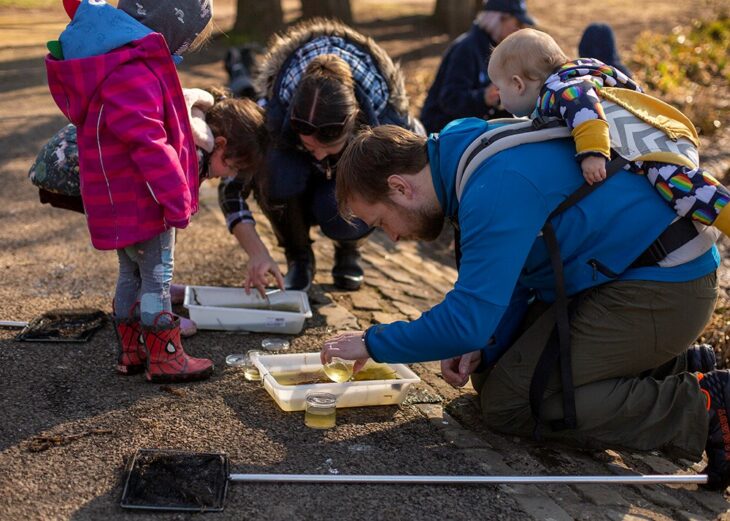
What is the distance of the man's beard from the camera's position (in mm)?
2998

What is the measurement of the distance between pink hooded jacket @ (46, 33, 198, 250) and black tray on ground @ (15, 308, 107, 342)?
2.34 ft

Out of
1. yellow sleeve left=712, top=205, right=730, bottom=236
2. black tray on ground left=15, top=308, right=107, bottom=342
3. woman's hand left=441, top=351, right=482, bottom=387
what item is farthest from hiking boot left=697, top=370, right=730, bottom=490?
black tray on ground left=15, top=308, right=107, bottom=342

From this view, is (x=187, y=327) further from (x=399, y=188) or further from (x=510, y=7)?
(x=510, y=7)

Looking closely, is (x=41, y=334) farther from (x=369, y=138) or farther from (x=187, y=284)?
(x=369, y=138)

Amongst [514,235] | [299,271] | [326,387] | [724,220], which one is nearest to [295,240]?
[299,271]

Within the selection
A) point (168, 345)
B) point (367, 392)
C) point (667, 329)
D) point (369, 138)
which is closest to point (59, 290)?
point (168, 345)

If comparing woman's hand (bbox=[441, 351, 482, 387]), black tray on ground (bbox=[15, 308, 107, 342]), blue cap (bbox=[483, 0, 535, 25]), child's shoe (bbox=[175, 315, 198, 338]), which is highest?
blue cap (bbox=[483, 0, 535, 25])

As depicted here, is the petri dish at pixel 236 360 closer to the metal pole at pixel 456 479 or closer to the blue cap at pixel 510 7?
the metal pole at pixel 456 479

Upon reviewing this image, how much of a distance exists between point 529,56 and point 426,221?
855 mm

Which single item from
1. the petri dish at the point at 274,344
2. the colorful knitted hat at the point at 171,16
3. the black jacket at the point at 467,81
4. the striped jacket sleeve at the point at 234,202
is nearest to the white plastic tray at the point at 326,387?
the petri dish at the point at 274,344

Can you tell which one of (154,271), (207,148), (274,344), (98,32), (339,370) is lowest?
(274,344)

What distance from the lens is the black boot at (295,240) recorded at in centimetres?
450

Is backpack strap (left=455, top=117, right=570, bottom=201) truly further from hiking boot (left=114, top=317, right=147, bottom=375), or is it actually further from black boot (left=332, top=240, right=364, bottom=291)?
black boot (left=332, top=240, right=364, bottom=291)

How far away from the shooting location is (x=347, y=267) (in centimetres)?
471
